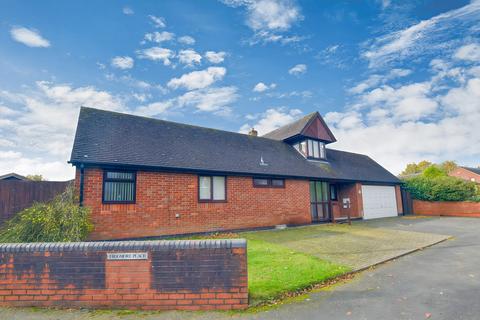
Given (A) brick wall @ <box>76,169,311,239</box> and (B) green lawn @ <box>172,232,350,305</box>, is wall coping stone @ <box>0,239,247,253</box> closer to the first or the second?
(B) green lawn @ <box>172,232,350,305</box>

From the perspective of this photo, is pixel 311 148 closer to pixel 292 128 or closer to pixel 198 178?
pixel 292 128

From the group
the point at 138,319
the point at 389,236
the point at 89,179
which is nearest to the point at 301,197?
the point at 389,236

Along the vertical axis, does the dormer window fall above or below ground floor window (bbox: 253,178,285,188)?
above

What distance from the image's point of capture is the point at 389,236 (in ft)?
35.8

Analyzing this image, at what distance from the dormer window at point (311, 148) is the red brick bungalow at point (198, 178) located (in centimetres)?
8

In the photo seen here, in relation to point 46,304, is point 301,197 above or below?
above

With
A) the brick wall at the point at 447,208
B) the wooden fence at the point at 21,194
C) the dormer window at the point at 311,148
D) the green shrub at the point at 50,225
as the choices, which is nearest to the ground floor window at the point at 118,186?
the green shrub at the point at 50,225

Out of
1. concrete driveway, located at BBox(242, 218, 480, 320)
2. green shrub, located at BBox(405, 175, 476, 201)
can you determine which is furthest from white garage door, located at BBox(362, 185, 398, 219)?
concrete driveway, located at BBox(242, 218, 480, 320)

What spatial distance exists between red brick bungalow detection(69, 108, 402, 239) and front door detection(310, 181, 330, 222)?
0.07m

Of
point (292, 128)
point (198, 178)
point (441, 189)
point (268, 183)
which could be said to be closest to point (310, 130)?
point (292, 128)

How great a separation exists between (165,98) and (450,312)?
13.3 m

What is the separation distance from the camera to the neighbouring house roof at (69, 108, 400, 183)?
10.6 m

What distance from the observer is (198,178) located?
12.0 meters

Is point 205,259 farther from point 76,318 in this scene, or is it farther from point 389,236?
point 389,236
